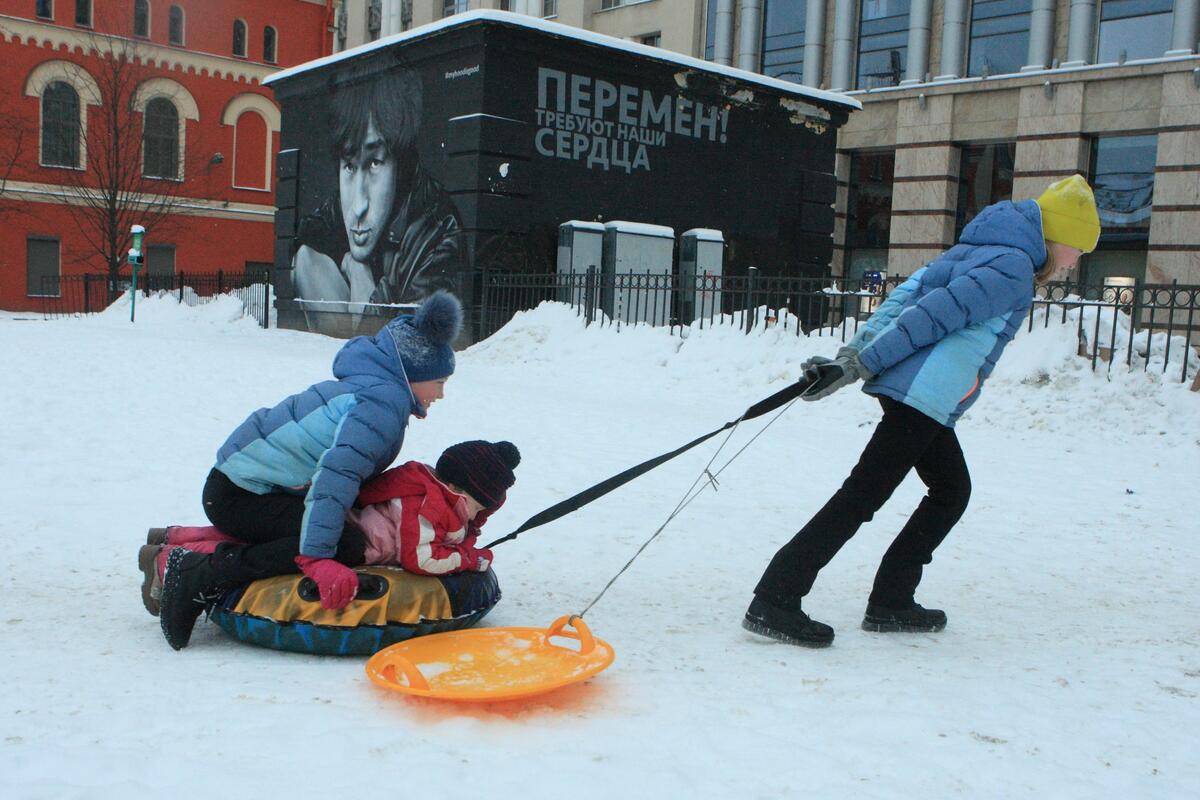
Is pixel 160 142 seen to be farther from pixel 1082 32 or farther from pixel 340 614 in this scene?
pixel 340 614

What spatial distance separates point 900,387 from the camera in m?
3.72

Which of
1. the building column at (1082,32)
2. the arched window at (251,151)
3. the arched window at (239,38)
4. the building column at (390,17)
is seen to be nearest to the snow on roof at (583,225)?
the building column at (1082,32)

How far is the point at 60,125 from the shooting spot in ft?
105

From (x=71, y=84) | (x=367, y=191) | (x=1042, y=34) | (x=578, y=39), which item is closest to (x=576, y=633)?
(x=578, y=39)

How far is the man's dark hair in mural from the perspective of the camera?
53.1ft

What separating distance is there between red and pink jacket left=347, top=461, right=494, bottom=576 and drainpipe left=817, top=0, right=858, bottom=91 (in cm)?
2227

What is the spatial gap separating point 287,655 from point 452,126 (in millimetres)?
13080

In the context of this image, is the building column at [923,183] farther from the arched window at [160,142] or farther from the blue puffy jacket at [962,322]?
the arched window at [160,142]

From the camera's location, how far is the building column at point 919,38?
22.2 meters

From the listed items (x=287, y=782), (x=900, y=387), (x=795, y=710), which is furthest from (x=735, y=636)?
(x=287, y=782)

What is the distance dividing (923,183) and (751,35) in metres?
6.35

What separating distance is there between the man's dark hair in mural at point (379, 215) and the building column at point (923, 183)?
1074 cm

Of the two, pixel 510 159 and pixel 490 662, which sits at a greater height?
pixel 510 159

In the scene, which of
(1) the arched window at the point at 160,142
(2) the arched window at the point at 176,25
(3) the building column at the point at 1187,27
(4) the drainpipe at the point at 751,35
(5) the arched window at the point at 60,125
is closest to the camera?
(3) the building column at the point at 1187,27
